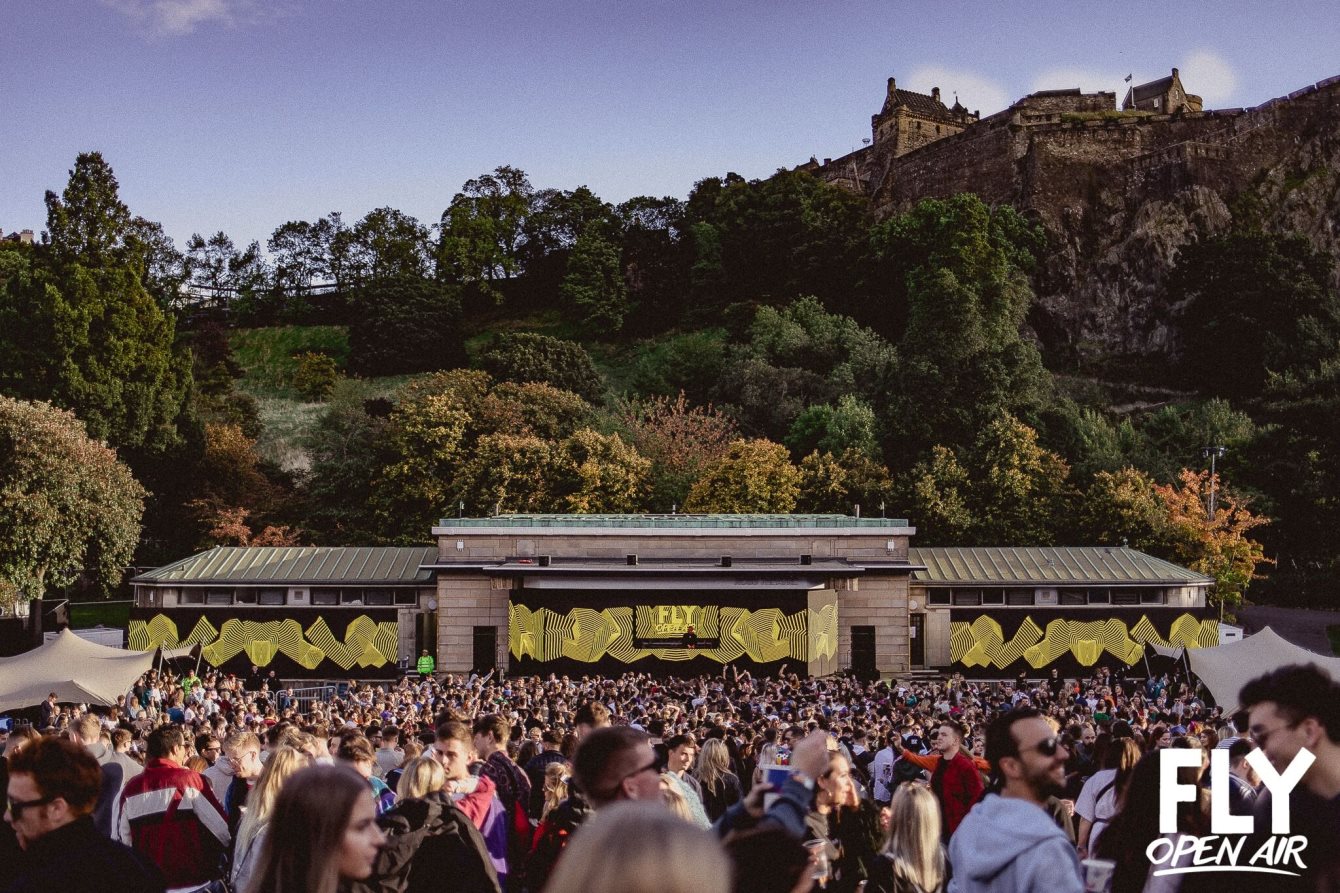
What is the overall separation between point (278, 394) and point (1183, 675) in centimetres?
5594

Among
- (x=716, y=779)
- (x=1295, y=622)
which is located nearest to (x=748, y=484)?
(x=1295, y=622)

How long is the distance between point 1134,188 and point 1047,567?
40.6 m

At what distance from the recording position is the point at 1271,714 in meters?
5.66

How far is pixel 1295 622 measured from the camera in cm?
4506

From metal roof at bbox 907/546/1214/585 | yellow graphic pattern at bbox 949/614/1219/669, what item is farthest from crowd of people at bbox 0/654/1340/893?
metal roof at bbox 907/546/1214/585

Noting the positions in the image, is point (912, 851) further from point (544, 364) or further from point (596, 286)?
point (596, 286)

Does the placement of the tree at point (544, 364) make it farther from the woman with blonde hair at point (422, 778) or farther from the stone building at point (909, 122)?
the woman with blonde hair at point (422, 778)

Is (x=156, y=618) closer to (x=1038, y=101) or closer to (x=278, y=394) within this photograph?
(x=278, y=394)

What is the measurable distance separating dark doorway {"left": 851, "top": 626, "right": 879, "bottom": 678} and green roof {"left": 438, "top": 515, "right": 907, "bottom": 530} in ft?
9.97

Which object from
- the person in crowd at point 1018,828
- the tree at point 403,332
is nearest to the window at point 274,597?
the person in crowd at point 1018,828

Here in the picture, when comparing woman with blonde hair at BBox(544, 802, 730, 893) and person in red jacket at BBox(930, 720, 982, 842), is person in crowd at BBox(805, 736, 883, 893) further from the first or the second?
woman with blonde hair at BBox(544, 802, 730, 893)

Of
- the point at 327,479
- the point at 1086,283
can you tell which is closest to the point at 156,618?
the point at 327,479

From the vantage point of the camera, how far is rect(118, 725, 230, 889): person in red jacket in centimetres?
805

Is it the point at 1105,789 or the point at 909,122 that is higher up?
the point at 909,122
